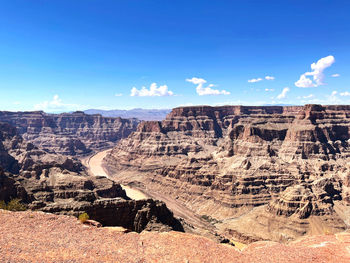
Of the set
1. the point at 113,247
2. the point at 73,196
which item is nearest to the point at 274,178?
the point at 73,196

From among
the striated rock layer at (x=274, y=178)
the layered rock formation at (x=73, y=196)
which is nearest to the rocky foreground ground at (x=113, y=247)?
the layered rock formation at (x=73, y=196)

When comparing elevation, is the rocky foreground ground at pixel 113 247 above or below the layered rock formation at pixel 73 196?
above

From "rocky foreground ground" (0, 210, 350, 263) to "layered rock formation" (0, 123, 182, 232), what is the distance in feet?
52.2

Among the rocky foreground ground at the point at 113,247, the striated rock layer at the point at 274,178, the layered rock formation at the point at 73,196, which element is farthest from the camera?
the striated rock layer at the point at 274,178

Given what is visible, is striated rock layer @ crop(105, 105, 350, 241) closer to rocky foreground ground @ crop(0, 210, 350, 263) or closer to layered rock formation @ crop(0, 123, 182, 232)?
layered rock formation @ crop(0, 123, 182, 232)

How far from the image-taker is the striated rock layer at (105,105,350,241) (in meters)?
99.2

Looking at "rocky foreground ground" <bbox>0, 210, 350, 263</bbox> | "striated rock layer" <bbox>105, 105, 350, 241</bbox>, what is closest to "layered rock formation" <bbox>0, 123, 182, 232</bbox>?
"rocky foreground ground" <bbox>0, 210, 350, 263</bbox>

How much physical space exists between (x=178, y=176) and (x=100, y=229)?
128 m

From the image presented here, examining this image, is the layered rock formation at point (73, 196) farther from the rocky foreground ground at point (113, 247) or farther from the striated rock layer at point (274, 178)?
the striated rock layer at point (274, 178)

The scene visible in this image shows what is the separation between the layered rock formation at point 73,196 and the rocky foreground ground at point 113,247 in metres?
15.9

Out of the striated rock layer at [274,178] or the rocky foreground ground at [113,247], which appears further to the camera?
the striated rock layer at [274,178]

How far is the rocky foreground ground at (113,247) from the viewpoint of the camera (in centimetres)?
2562

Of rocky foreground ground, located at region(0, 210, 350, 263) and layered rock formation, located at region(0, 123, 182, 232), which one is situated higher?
rocky foreground ground, located at region(0, 210, 350, 263)

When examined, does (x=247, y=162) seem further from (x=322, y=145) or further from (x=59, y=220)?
(x=59, y=220)
